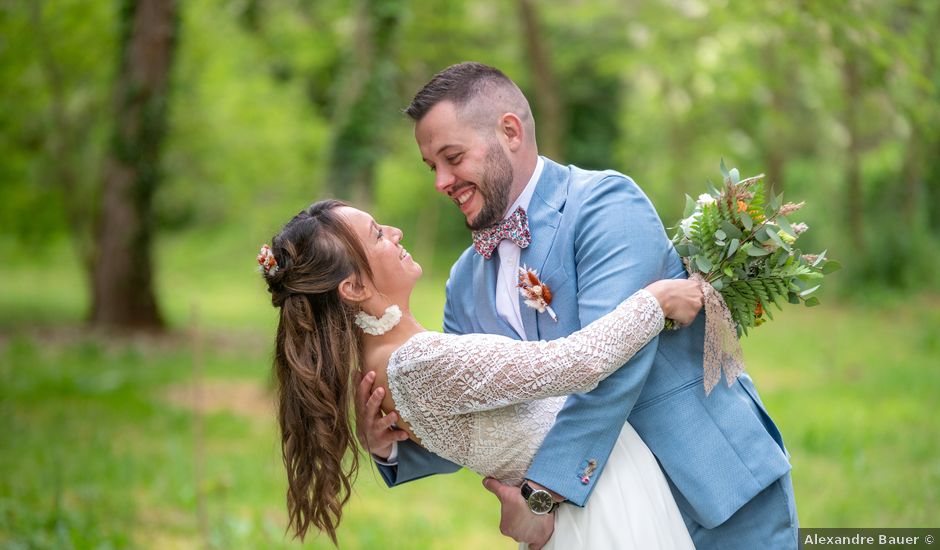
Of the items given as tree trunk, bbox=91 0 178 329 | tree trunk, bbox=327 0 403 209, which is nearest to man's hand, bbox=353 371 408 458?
tree trunk, bbox=327 0 403 209

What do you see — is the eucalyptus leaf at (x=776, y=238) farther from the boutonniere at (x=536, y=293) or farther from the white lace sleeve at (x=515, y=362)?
the boutonniere at (x=536, y=293)

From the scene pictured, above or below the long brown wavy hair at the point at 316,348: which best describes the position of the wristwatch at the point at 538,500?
below

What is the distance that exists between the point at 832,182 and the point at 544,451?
20.9 metres

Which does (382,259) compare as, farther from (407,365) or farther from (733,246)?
(733,246)

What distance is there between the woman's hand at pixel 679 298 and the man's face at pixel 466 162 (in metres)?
0.56

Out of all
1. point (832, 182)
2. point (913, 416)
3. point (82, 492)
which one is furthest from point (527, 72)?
point (82, 492)

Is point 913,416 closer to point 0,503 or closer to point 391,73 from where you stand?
point 391,73

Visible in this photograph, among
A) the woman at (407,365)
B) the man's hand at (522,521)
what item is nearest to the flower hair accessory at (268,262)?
the woman at (407,365)

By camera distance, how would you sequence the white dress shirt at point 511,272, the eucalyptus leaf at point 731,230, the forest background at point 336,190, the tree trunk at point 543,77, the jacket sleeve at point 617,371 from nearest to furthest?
the jacket sleeve at point 617,371
the eucalyptus leaf at point 731,230
the white dress shirt at point 511,272
the forest background at point 336,190
the tree trunk at point 543,77

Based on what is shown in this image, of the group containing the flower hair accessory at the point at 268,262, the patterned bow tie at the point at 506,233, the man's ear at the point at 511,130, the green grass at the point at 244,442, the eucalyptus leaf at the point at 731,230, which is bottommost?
the green grass at the point at 244,442

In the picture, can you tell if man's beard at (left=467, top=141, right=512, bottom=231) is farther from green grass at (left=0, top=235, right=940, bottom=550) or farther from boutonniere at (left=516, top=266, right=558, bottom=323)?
green grass at (left=0, top=235, right=940, bottom=550)

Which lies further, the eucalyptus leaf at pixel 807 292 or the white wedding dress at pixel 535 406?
the eucalyptus leaf at pixel 807 292

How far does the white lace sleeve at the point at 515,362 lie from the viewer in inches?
96.8

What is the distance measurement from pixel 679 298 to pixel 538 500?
666mm
